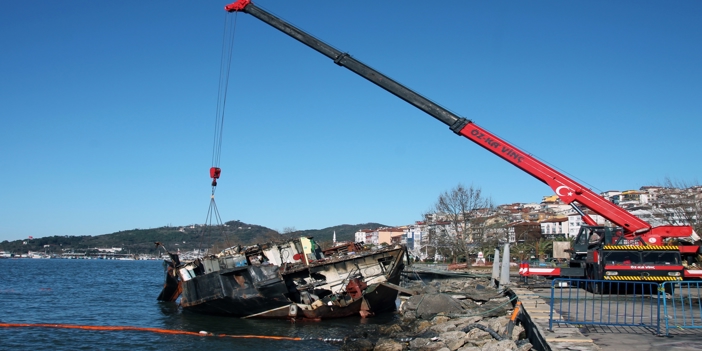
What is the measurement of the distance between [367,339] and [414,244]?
4196 inches

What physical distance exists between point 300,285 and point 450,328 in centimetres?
864

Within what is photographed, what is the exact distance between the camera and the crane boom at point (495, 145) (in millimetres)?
19453

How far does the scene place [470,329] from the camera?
52.5 feet

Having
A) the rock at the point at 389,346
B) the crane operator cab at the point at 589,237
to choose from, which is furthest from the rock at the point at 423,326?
the crane operator cab at the point at 589,237

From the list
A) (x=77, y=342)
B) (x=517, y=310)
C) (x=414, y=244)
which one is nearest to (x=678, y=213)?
(x=517, y=310)

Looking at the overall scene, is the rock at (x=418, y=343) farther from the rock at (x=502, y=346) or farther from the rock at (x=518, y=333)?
the rock at (x=502, y=346)

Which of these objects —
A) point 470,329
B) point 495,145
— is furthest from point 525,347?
point 495,145

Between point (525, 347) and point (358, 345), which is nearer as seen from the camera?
point (525, 347)

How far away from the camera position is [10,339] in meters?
19.9

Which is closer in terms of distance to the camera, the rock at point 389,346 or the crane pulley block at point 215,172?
the rock at point 389,346

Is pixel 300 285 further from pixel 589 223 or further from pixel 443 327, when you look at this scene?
pixel 589 223

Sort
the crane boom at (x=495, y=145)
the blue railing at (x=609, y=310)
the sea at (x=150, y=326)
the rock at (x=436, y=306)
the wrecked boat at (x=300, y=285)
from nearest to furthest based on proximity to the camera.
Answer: the blue railing at (x=609, y=310) → the sea at (x=150, y=326) → the crane boom at (x=495, y=145) → the rock at (x=436, y=306) → the wrecked boat at (x=300, y=285)

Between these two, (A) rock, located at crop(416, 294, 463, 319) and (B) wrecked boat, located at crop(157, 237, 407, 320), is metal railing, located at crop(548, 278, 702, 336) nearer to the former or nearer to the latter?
(A) rock, located at crop(416, 294, 463, 319)

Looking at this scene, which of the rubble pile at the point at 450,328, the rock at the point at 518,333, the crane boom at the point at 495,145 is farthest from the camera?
the crane boom at the point at 495,145
